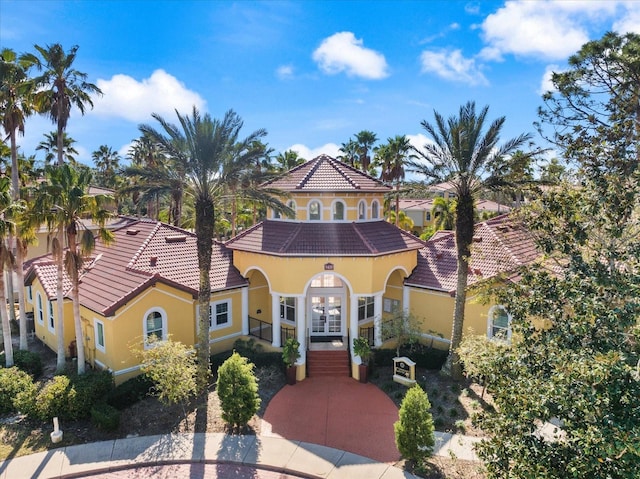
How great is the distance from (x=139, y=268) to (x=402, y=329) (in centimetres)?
1353

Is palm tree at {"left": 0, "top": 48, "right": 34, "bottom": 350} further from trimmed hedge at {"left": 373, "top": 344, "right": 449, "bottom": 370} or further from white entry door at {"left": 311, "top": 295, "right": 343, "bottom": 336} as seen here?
trimmed hedge at {"left": 373, "top": 344, "right": 449, "bottom": 370}

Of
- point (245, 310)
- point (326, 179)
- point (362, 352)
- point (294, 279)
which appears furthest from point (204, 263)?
point (326, 179)

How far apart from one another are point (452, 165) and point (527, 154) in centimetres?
303

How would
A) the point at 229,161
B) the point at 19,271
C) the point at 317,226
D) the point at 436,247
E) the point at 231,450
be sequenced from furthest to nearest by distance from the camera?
the point at 436,247, the point at 317,226, the point at 19,271, the point at 229,161, the point at 231,450

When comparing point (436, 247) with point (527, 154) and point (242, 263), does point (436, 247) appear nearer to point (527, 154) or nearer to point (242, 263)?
point (527, 154)

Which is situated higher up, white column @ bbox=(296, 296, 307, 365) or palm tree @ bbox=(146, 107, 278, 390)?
palm tree @ bbox=(146, 107, 278, 390)

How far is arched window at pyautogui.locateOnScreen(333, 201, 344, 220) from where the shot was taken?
22.8 meters

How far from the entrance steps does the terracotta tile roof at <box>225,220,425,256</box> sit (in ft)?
17.3

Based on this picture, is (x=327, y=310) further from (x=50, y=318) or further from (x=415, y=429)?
(x=50, y=318)

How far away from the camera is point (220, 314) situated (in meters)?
21.8

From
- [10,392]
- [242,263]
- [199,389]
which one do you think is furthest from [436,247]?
[10,392]

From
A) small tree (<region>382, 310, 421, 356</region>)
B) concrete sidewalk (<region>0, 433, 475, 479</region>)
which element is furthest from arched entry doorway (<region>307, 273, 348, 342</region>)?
A: concrete sidewalk (<region>0, 433, 475, 479</region>)

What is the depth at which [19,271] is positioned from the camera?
20.5 metres

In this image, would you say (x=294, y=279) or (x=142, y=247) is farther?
(x=142, y=247)
